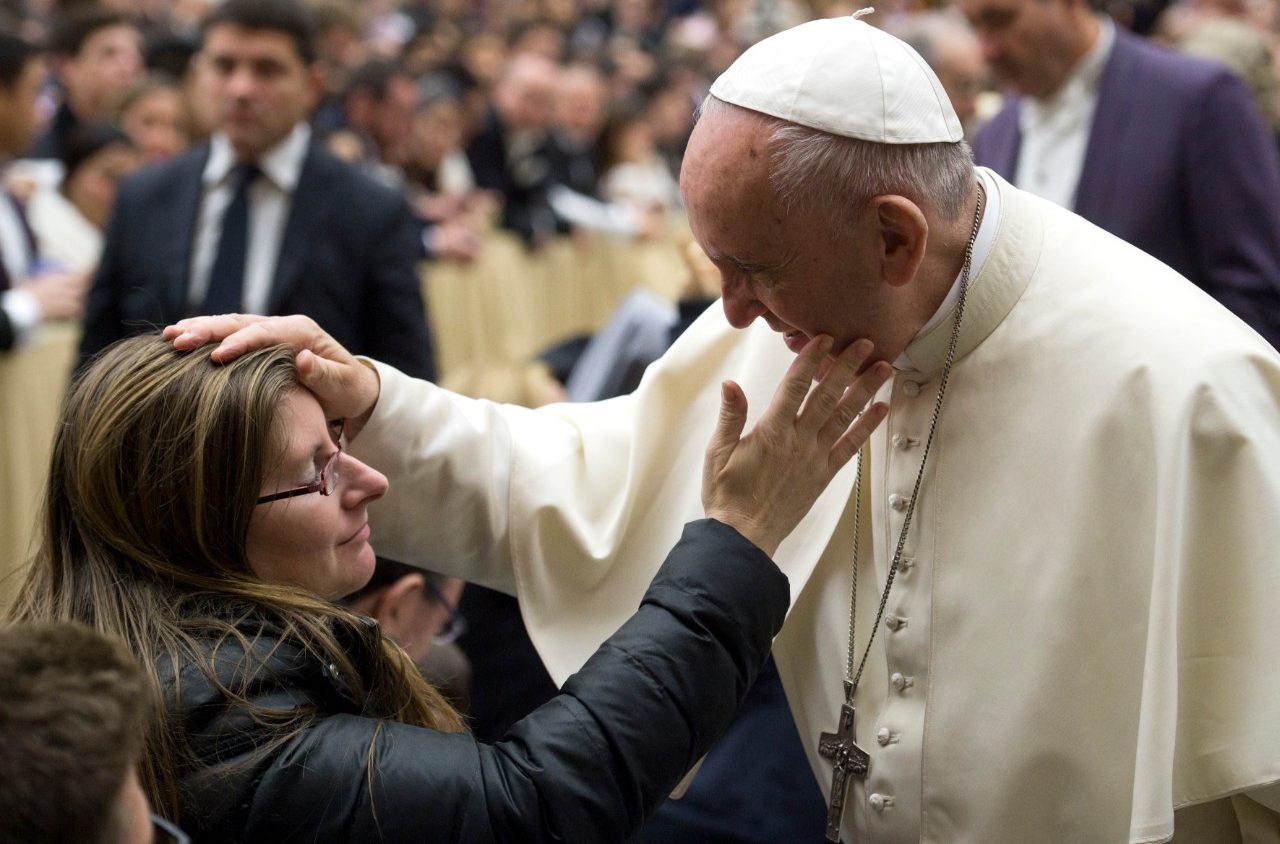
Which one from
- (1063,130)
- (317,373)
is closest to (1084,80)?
(1063,130)

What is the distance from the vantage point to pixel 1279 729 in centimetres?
199

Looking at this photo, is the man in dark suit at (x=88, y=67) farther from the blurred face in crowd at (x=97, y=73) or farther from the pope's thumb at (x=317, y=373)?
the pope's thumb at (x=317, y=373)

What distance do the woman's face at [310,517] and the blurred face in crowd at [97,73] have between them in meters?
6.03

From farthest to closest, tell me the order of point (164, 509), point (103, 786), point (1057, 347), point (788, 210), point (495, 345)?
point (495, 345) < point (1057, 347) < point (788, 210) < point (164, 509) < point (103, 786)

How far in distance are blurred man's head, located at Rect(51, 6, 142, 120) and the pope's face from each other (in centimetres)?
609

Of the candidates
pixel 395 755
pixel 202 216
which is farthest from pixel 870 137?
pixel 202 216

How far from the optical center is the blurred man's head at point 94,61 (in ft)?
24.9

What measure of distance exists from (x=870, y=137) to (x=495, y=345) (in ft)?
21.6

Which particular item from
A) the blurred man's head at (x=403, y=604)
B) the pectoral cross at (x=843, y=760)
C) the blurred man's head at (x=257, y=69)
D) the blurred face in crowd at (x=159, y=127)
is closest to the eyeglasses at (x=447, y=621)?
the blurred man's head at (x=403, y=604)

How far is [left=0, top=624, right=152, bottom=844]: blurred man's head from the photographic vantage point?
4.17ft

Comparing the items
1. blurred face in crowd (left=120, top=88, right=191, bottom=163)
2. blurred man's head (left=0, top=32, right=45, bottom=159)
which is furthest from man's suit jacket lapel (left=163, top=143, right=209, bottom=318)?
blurred face in crowd (left=120, top=88, right=191, bottom=163)

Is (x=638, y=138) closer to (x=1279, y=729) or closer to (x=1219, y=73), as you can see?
(x=1219, y=73)

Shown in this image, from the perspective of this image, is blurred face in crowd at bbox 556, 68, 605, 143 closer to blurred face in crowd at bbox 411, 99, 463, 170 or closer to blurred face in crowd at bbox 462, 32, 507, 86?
blurred face in crowd at bbox 462, 32, 507, 86

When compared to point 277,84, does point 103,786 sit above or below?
above
